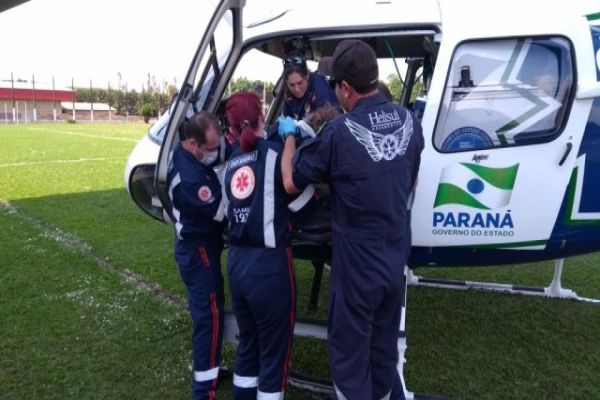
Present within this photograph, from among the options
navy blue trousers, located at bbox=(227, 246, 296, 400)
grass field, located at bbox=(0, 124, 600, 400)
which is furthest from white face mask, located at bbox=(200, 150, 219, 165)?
grass field, located at bbox=(0, 124, 600, 400)

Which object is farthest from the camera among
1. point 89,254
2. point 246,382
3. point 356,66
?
point 89,254

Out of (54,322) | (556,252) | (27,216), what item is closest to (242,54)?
(556,252)

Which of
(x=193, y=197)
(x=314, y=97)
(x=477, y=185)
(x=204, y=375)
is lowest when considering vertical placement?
(x=204, y=375)

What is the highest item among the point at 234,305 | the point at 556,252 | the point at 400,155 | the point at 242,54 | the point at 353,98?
the point at 242,54

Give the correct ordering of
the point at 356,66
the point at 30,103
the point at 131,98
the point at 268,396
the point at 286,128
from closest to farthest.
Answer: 1. the point at 356,66
2. the point at 286,128
3. the point at 268,396
4. the point at 30,103
5. the point at 131,98

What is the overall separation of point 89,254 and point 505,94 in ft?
16.2

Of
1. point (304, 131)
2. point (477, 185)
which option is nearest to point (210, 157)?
point (304, 131)

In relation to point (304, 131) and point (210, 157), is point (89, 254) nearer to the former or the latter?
point (210, 157)

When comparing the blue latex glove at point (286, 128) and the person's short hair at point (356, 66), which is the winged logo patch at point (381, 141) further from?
the blue latex glove at point (286, 128)

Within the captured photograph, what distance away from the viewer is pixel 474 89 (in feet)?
10.7

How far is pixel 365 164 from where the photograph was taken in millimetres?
2402

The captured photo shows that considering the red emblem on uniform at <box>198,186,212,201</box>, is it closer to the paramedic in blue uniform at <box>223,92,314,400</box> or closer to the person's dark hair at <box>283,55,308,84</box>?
the paramedic in blue uniform at <box>223,92,314,400</box>

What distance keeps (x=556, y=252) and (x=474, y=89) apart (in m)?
1.13

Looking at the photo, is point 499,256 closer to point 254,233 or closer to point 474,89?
point 474,89
